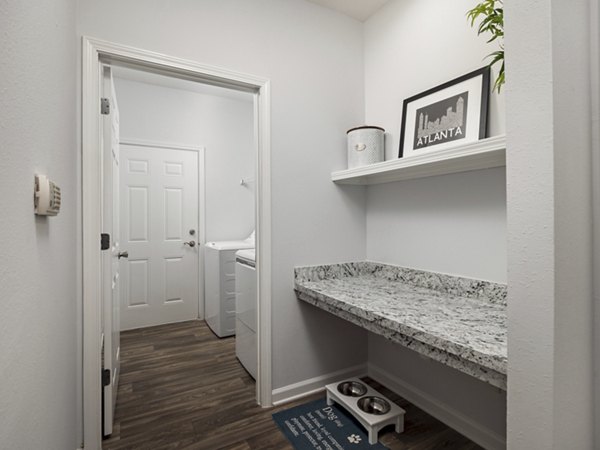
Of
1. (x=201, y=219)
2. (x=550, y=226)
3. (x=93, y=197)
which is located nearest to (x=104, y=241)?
Result: (x=93, y=197)

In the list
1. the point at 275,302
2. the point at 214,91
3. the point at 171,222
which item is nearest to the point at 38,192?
the point at 275,302

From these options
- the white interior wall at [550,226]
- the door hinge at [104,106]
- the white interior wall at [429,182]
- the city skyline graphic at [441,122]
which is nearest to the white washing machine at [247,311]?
the white interior wall at [429,182]

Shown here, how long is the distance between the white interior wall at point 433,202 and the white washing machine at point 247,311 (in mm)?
880

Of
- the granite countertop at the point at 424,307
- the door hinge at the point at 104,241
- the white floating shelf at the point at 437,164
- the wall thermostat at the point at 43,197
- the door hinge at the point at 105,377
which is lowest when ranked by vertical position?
the door hinge at the point at 105,377

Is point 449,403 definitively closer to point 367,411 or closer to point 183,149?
point 367,411

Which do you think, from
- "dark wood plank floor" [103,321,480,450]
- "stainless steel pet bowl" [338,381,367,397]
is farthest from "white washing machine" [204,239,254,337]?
"stainless steel pet bowl" [338,381,367,397]

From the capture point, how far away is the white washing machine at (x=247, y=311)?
2259 mm

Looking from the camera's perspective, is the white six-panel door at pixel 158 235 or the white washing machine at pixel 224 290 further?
the white six-panel door at pixel 158 235

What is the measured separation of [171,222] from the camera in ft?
11.8

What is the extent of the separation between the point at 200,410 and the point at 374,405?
42.0 inches

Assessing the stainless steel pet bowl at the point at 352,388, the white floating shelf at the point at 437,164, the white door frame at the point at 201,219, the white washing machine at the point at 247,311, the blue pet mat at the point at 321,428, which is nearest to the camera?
the white floating shelf at the point at 437,164

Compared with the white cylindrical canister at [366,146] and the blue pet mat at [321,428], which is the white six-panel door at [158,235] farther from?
the white cylindrical canister at [366,146]

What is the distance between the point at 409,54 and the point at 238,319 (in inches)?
90.6

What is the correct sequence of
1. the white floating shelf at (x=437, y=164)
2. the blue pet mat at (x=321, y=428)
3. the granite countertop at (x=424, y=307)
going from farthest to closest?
the blue pet mat at (x=321, y=428)
the white floating shelf at (x=437, y=164)
the granite countertop at (x=424, y=307)
